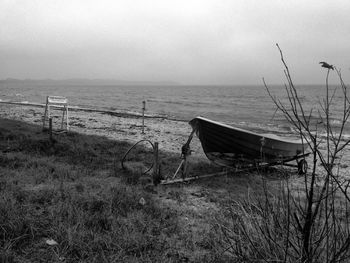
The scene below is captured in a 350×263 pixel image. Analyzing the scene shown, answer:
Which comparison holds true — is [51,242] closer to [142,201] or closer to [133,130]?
[142,201]

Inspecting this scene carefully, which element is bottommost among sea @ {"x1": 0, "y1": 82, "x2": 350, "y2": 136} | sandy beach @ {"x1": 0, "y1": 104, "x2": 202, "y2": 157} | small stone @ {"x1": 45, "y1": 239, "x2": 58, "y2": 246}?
sandy beach @ {"x1": 0, "y1": 104, "x2": 202, "y2": 157}

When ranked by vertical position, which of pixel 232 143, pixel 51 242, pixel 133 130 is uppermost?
pixel 232 143

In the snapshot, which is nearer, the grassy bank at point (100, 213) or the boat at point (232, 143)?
the grassy bank at point (100, 213)

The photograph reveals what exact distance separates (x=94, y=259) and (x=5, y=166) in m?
4.29

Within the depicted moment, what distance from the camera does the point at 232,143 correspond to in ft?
24.1

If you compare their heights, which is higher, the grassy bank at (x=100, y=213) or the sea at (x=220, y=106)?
the sea at (x=220, y=106)

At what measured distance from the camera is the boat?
718cm

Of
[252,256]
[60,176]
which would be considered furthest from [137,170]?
[252,256]

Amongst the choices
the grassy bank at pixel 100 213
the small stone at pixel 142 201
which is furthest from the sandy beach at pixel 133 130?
the small stone at pixel 142 201

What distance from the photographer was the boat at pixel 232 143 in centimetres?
718

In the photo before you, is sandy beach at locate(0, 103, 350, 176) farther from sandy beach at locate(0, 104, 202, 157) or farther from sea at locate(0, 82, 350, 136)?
sea at locate(0, 82, 350, 136)

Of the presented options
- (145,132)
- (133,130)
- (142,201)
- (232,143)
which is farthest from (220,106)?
(142,201)

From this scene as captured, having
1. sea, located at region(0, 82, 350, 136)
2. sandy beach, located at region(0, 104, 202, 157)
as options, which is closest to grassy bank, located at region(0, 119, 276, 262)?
sea, located at region(0, 82, 350, 136)

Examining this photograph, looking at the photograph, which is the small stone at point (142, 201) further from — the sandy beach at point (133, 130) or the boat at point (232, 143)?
the sandy beach at point (133, 130)
